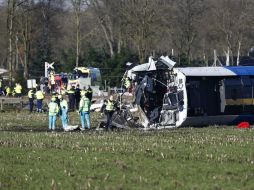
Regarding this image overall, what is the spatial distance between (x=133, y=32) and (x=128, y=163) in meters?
54.0

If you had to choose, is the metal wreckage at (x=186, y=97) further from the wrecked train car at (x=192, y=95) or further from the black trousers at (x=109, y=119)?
the black trousers at (x=109, y=119)

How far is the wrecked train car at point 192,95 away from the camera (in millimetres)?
30266

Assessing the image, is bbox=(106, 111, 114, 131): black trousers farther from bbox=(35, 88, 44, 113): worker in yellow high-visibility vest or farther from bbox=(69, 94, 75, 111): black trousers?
bbox=(69, 94, 75, 111): black trousers

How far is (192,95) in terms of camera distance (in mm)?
30469

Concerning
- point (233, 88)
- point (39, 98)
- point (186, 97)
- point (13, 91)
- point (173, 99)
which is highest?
point (233, 88)

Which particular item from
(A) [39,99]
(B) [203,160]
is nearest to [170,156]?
(B) [203,160]

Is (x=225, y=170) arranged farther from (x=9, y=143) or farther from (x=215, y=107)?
(x=215, y=107)

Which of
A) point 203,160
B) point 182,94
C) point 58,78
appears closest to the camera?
point 203,160

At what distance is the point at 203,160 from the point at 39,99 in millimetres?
30267

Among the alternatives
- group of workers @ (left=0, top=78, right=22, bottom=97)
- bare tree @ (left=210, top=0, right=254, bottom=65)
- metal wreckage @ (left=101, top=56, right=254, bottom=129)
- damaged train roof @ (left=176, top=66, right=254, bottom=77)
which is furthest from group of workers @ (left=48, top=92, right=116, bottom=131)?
bare tree @ (left=210, top=0, right=254, bottom=65)

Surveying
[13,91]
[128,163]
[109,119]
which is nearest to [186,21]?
[13,91]

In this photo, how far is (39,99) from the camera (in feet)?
147

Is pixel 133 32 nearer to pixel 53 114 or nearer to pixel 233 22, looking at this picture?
pixel 233 22

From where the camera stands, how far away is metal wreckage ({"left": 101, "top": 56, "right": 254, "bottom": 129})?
30.3 m
